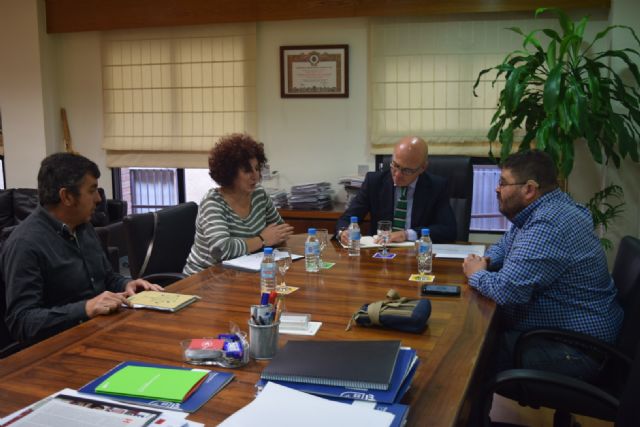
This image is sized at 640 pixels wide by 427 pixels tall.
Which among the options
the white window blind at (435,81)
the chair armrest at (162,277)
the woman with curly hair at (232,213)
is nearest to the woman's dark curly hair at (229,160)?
the woman with curly hair at (232,213)

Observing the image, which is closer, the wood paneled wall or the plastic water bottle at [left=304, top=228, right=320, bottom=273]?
the plastic water bottle at [left=304, top=228, right=320, bottom=273]

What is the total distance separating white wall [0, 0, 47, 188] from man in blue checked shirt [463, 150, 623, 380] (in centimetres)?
458

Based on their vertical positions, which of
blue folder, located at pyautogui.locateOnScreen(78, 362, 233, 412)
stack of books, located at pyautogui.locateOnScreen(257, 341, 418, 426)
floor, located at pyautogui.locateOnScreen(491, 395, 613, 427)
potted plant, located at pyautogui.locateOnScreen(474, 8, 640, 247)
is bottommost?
floor, located at pyautogui.locateOnScreen(491, 395, 613, 427)

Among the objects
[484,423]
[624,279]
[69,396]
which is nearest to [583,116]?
[624,279]

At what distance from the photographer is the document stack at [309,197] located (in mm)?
4547

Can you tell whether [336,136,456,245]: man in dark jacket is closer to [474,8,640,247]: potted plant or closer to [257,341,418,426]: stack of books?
[474,8,640,247]: potted plant

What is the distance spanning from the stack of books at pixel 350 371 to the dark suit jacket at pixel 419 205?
179 cm

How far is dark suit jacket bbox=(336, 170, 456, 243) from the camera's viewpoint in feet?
10.5

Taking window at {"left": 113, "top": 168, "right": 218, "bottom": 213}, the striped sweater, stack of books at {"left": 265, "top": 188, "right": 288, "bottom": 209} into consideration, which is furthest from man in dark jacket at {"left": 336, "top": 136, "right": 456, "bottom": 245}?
window at {"left": 113, "top": 168, "right": 218, "bottom": 213}

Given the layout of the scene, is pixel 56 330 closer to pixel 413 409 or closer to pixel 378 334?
pixel 378 334

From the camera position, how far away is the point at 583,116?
3.54m

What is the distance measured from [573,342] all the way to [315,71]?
333 cm

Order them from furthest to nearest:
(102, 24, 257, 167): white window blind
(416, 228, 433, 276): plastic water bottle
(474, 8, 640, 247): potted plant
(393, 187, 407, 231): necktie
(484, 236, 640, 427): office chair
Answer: (102, 24, 257, 167): white window blind < (474, 8, 640, 247): potted plant < (393, 187, 407, 231): necktie < (416, 228, 433, 276): plastic water bottle < (484, 236, 640, 427): office chair

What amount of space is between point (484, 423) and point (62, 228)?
1472mm
